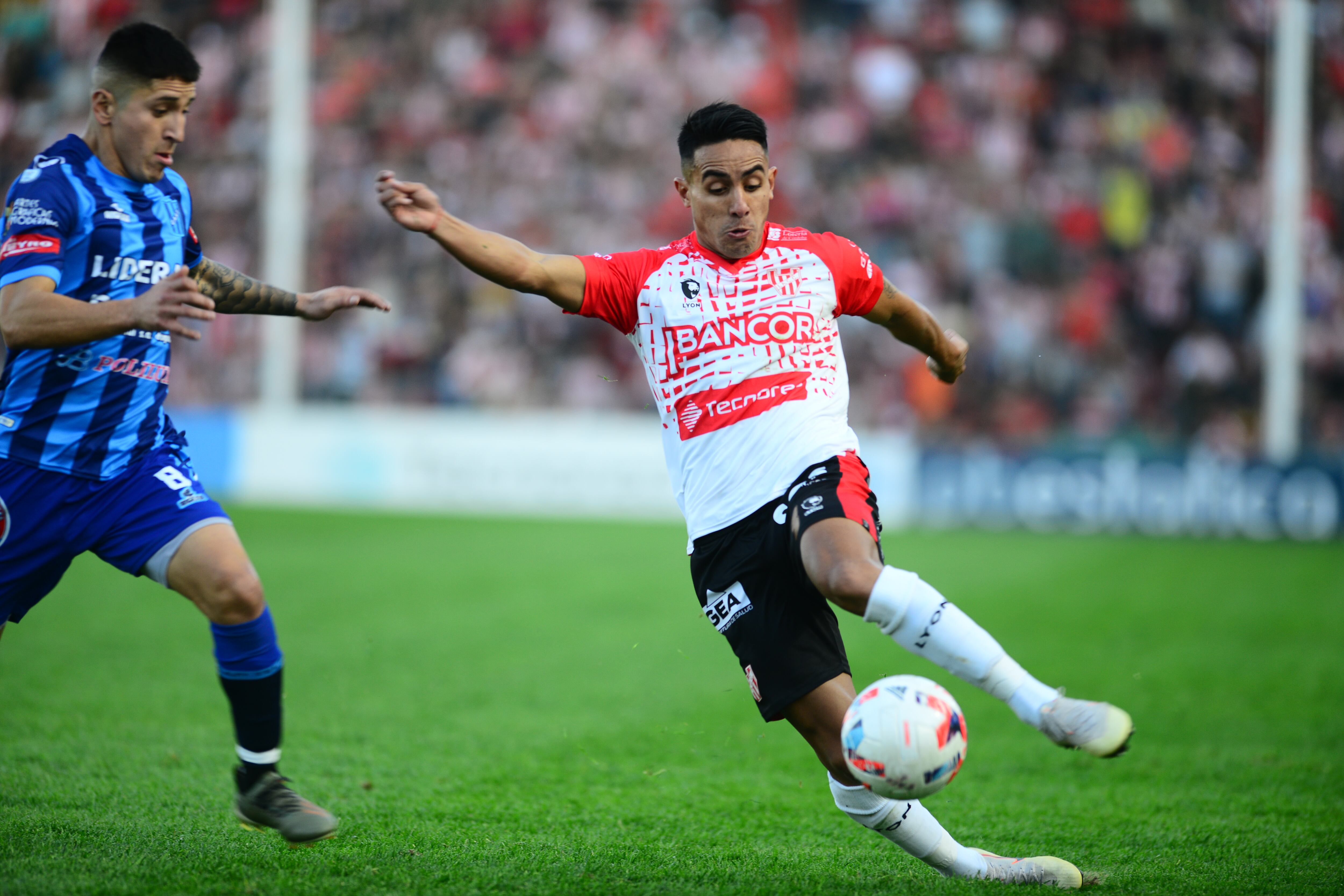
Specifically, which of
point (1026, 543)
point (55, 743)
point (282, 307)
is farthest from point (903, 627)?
point (1026, 543)

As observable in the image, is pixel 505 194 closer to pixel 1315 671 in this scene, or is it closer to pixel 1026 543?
pixel 1026 543

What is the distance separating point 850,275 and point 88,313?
8.33 feet

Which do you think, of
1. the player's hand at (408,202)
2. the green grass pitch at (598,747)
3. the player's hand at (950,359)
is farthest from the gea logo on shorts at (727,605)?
the player's hand at (408,202)

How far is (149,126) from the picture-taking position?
410 cm

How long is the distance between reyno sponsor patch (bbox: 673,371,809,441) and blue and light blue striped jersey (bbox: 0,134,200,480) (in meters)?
1.88

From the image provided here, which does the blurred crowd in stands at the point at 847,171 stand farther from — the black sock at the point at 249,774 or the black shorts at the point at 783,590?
the black sock at the point at 249,774

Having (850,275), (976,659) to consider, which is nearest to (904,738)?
(976,659)

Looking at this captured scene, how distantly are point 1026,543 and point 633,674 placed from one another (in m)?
8.64

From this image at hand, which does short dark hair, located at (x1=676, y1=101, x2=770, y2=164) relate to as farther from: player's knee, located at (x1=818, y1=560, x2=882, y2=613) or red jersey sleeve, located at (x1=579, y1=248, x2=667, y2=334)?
player's knee, located at (x1=818, y1=560, x2=882, y2=613)

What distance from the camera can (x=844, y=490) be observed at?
4043 millimetres

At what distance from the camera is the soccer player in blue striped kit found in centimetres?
400

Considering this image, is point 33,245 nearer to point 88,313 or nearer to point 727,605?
point 88,313

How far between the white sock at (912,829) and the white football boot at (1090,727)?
90 centimetres

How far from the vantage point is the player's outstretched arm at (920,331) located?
4.65m
